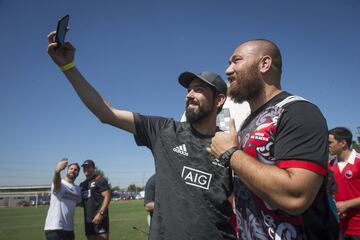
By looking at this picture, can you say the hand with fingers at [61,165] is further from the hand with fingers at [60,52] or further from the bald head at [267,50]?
the bald head at [267,50]

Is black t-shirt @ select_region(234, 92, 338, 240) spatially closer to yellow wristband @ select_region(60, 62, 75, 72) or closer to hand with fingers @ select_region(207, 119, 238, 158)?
hand with fingers @ select_region(207, 119, 238, 158)

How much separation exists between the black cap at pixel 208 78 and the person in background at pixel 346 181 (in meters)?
2.85

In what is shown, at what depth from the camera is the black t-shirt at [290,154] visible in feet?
5.27

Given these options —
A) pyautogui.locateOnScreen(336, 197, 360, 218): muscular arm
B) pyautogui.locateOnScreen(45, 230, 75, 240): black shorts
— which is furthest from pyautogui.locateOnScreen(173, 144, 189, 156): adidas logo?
pyautogui.locateOnScreen(45, 230, 75, 240): black shorts

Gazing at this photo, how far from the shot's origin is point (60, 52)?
2682 millimetres

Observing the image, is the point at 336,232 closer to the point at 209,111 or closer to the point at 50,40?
the point at 209,111

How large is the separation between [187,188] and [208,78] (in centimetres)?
125

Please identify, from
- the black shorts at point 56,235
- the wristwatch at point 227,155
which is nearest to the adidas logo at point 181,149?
the wristwatch at point 227,155

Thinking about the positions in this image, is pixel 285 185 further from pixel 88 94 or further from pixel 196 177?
pixel 88 94

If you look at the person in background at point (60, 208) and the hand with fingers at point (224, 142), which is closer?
the hand with fingers at point (224, 142)

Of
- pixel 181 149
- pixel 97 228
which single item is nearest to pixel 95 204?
pixel 97 228

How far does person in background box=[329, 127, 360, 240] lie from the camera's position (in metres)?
4.76

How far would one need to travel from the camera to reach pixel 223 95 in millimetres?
3416

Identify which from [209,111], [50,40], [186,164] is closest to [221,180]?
[186,164]
